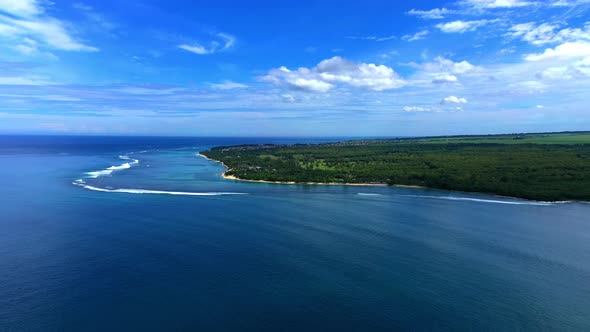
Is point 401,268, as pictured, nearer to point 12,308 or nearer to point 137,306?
point 137,306

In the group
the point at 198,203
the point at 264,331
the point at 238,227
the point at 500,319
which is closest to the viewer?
the point at 264,331

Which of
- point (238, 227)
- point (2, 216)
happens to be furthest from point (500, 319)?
point (2, 216)

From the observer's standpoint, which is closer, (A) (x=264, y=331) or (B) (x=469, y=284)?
(A) (x=264, y=331)

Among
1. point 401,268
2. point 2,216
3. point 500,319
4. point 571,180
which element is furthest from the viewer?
point 571,180

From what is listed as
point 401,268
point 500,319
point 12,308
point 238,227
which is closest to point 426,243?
point 401,268

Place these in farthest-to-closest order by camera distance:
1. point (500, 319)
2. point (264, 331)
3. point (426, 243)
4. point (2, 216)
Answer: point (2, 216)
point (426, 243)
point (500, 319)
point (264, 331)

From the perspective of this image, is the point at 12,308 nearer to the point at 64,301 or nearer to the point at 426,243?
the point at 64,301
